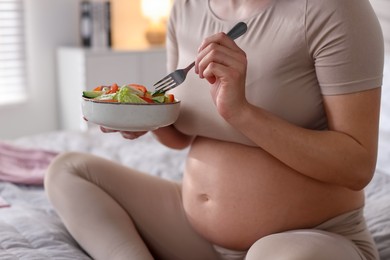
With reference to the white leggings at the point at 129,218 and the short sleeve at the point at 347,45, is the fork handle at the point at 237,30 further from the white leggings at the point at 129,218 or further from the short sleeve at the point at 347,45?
the white leggings at the point at 129,218

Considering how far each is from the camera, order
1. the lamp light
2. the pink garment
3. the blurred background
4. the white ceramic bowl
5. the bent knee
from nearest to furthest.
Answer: the bent knee
the white ceramic bowl
the pink garment
the blurred background
the lamp light

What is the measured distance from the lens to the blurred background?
3410mm

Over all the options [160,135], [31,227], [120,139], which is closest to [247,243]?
[160,135]

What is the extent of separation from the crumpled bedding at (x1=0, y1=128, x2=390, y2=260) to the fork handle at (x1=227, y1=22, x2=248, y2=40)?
19.5 inches

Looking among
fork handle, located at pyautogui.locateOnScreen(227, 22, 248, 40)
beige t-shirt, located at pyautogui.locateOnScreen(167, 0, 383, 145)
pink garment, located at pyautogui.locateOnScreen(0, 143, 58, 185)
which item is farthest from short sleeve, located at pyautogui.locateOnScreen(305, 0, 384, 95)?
pink garment, located at pyautogui.locateOnScreen(0, 143, 58, 185)

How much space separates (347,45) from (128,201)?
538 mm

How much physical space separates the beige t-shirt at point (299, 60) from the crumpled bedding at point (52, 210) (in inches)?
13.4

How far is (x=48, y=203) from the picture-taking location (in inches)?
61.4

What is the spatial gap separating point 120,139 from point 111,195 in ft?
2.75

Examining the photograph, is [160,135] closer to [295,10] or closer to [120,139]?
[295,10]

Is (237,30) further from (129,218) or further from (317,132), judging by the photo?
(129,218)

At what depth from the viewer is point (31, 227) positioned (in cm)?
133

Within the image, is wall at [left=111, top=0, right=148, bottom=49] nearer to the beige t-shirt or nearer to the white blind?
the white blind

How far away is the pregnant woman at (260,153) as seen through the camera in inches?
40.7
